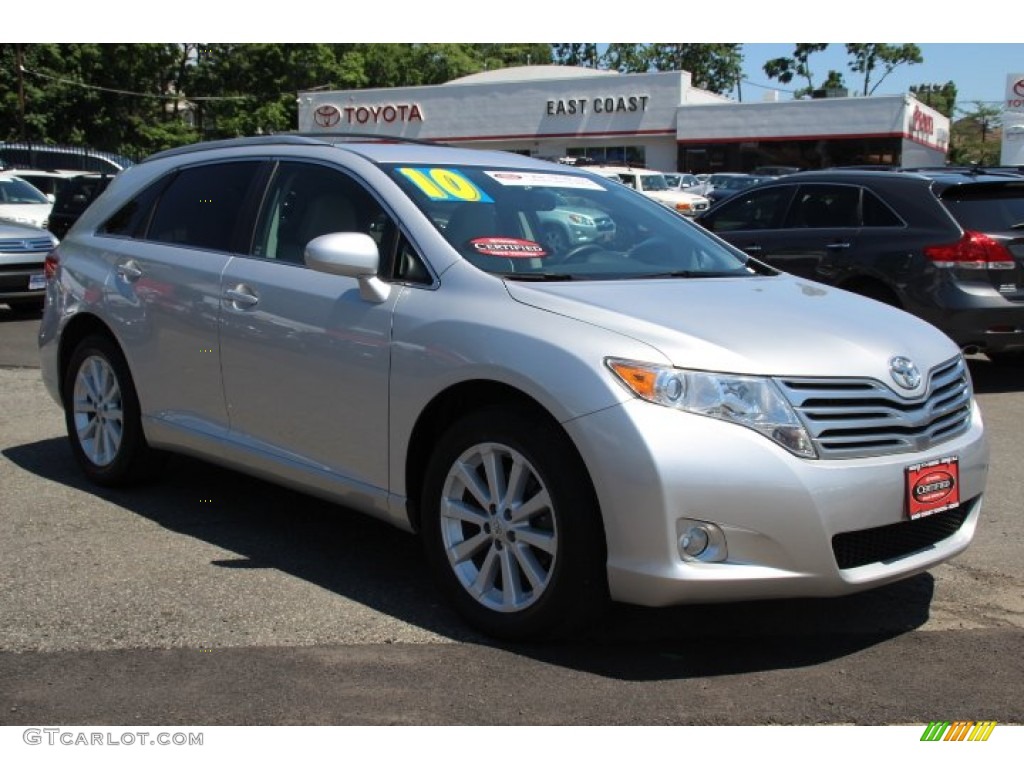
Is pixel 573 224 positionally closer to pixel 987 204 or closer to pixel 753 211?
pixel 987 204

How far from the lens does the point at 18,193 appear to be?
18.2 m

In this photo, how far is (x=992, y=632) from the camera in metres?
4.01

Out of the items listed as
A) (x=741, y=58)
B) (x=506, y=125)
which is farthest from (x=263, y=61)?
(x=741, y=58)

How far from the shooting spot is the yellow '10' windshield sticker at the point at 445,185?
4.51 m

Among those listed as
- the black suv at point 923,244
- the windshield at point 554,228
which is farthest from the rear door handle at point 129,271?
the black suv at point 923,244

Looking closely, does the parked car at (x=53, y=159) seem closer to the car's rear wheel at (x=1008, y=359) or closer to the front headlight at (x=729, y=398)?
the car's rear wheel at (x=1008, y=359)

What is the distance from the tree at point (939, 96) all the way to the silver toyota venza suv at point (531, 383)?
85.9 m

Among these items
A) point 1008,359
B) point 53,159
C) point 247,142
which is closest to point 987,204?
point 1008,359

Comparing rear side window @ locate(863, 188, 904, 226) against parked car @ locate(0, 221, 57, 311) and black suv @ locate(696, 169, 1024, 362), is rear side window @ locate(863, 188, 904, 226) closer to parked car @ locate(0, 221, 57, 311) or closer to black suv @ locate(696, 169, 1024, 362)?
black suv @ locate(696, 169, 1024, 362)

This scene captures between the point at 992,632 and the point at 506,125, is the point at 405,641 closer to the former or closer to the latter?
the point at 992,632

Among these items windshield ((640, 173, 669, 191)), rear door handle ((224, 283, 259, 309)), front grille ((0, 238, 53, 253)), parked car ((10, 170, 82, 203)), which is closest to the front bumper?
rear door handle ((224, 283, 259, 309))

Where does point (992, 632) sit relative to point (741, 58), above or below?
below

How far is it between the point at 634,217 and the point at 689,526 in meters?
1.97

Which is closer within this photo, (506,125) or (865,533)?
(865,533)
